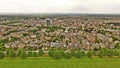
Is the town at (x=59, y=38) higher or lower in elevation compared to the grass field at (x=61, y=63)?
higher

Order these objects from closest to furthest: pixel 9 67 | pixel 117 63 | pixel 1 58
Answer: pixel 9 67, pixel 117 63, pixel 1 58

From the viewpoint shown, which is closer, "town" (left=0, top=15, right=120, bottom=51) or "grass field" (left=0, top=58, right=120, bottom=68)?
"grass field" (left=0, top=58, right=120, bottom=68)

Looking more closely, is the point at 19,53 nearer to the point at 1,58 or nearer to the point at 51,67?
the point at 1,58

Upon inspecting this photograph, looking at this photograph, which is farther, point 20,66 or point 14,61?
point 14,61

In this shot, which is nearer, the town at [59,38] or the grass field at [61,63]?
the grass field at [61,63]

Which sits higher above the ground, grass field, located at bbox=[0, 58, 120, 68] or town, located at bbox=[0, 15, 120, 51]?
town, located at bbox=[0, 15, 120, 51]

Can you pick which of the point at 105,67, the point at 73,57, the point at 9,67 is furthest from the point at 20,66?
the point at 105,67

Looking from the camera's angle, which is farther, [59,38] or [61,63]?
[59,38]

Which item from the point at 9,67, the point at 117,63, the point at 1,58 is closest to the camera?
the point at 9,67
